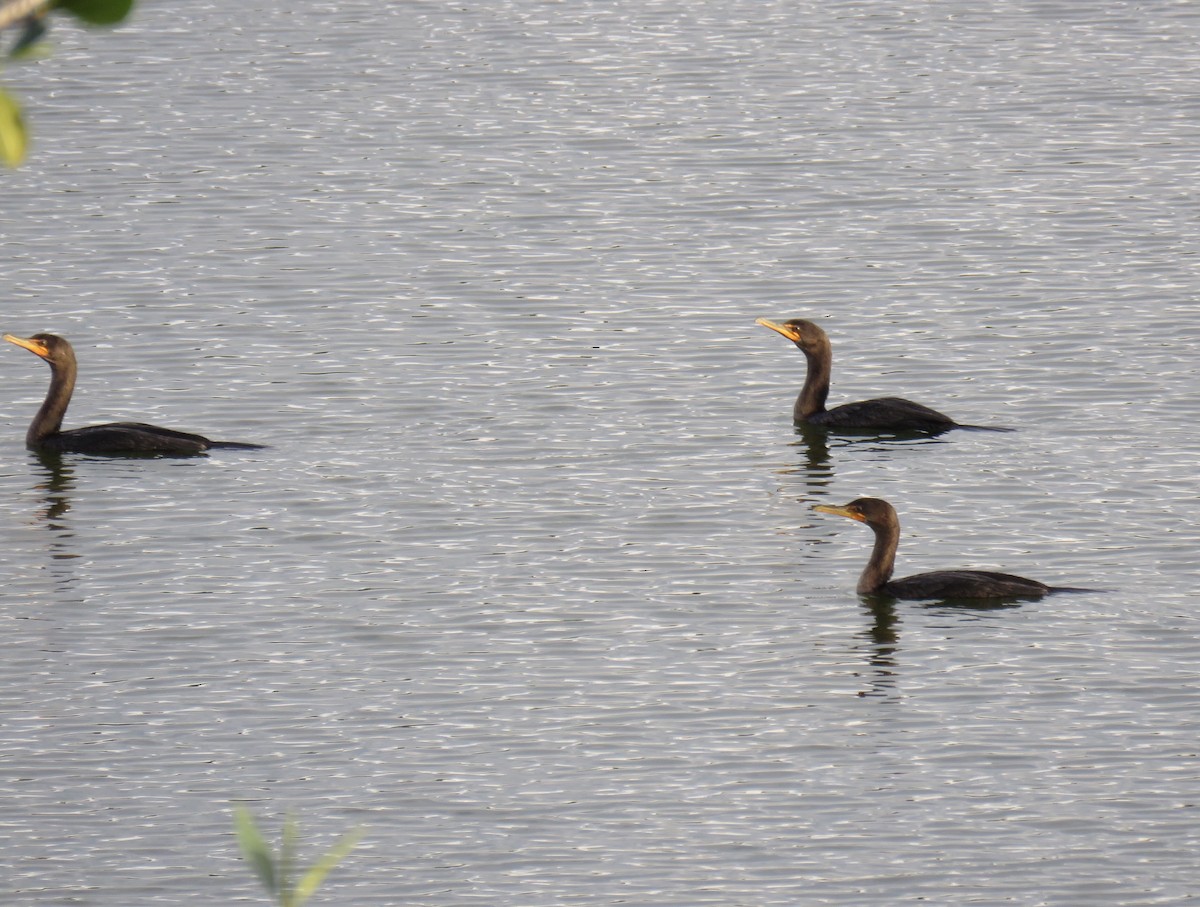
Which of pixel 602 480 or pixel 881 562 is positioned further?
pixel 602 480

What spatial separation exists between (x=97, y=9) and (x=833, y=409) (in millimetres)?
14564

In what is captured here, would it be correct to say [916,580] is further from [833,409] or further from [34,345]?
[34,345]

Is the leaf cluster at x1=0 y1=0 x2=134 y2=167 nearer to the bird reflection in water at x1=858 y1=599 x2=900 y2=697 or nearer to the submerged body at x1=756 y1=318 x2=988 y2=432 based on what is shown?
the bird reflection in water at x1=858 y1=599 x2=900 y2=697

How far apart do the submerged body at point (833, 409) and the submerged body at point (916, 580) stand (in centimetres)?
291

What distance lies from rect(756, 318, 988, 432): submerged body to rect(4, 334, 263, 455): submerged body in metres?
4.02

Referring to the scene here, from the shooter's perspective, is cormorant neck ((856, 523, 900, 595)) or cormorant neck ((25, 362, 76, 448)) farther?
cormorant neck ((25, 362, 76, 448))

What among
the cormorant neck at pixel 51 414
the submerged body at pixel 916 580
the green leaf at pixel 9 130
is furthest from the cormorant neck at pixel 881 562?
the green leaf at pixel 9 130

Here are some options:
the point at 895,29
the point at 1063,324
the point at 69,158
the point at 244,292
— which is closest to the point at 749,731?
the point at 1063,324

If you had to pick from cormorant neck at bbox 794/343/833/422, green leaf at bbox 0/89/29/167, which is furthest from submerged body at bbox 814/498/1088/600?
green leaf at bbox 0/89/29/167

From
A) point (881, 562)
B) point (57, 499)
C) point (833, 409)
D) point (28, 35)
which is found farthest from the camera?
point (833, 409)

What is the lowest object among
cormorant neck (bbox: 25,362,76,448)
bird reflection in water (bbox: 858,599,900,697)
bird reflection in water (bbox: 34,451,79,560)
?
bird reflection in water (bbox: 34,451,79,560)

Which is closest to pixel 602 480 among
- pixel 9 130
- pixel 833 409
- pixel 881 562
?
pixel 833 409

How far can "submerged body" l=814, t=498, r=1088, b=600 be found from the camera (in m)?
12.2

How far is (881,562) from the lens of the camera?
41.3 feet
